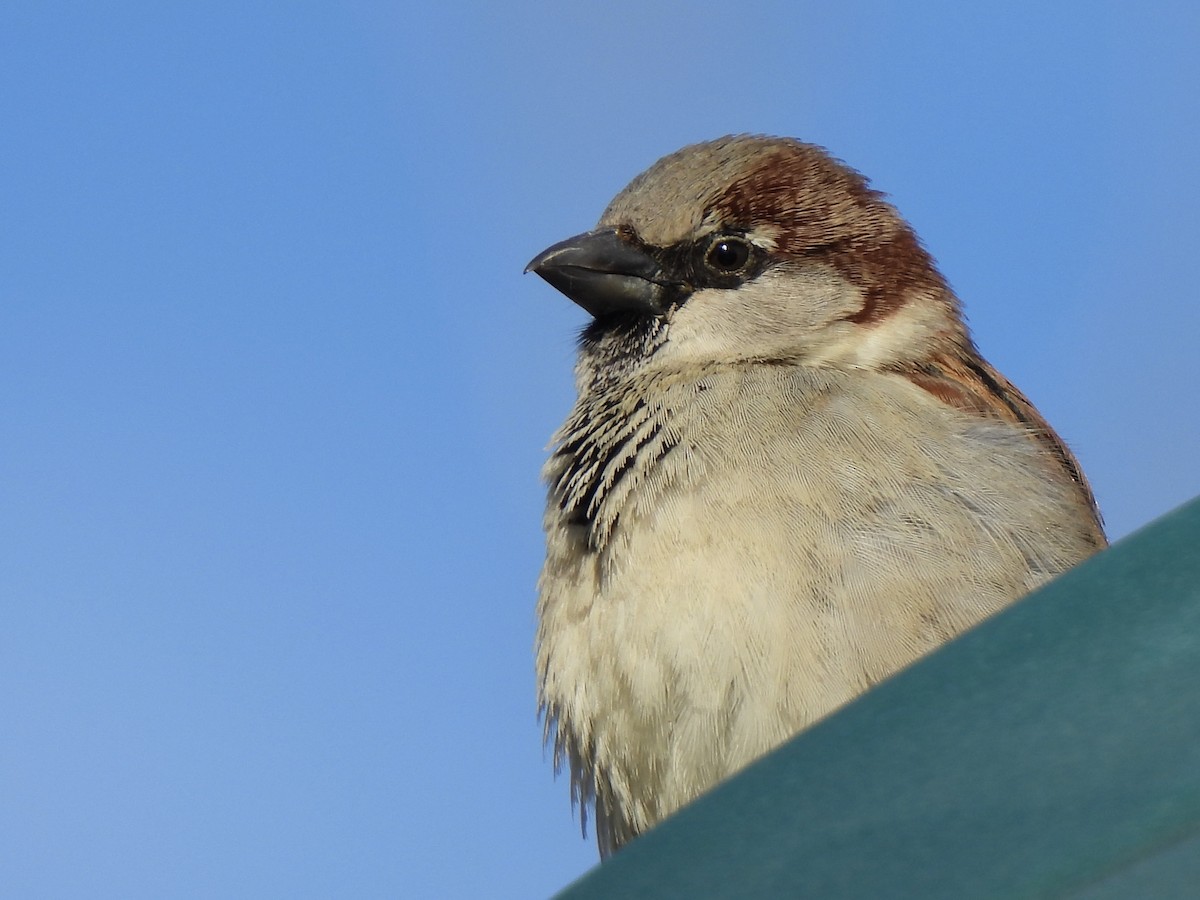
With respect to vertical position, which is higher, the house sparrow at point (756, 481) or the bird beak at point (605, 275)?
the bird beak at point (605, 275)

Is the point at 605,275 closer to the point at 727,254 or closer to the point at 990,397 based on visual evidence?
the point at 727,254

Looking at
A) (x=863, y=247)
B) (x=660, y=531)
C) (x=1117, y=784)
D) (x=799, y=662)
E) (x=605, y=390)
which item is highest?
(x=863, y=247)

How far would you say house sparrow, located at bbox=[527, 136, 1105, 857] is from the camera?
2293 millimetres

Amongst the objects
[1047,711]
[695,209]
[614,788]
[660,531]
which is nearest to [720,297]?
[695,209]

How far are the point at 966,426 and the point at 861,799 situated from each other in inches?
80.4

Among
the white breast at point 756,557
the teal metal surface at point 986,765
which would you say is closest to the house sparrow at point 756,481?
the white breast at point 756,557

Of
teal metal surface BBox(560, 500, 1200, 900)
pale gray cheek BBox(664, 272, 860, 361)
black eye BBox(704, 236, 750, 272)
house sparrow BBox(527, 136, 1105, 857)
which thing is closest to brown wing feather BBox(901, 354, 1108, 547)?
house sparrow BBox(527, 136, 1105, 857)

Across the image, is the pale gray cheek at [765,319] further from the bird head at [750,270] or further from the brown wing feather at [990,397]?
the brown wing feather at [990,397]

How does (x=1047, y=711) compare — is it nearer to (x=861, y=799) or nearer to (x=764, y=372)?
(x=861, y=799)

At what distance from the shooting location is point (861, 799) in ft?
2.36

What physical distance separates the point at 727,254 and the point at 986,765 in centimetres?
253

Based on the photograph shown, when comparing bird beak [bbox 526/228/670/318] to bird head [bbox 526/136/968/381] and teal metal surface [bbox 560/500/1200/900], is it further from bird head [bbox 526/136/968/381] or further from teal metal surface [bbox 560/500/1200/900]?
teal metal surface [bbox 560/500/1200/900]

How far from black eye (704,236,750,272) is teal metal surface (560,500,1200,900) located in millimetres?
2463

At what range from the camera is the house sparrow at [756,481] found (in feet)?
7.52
